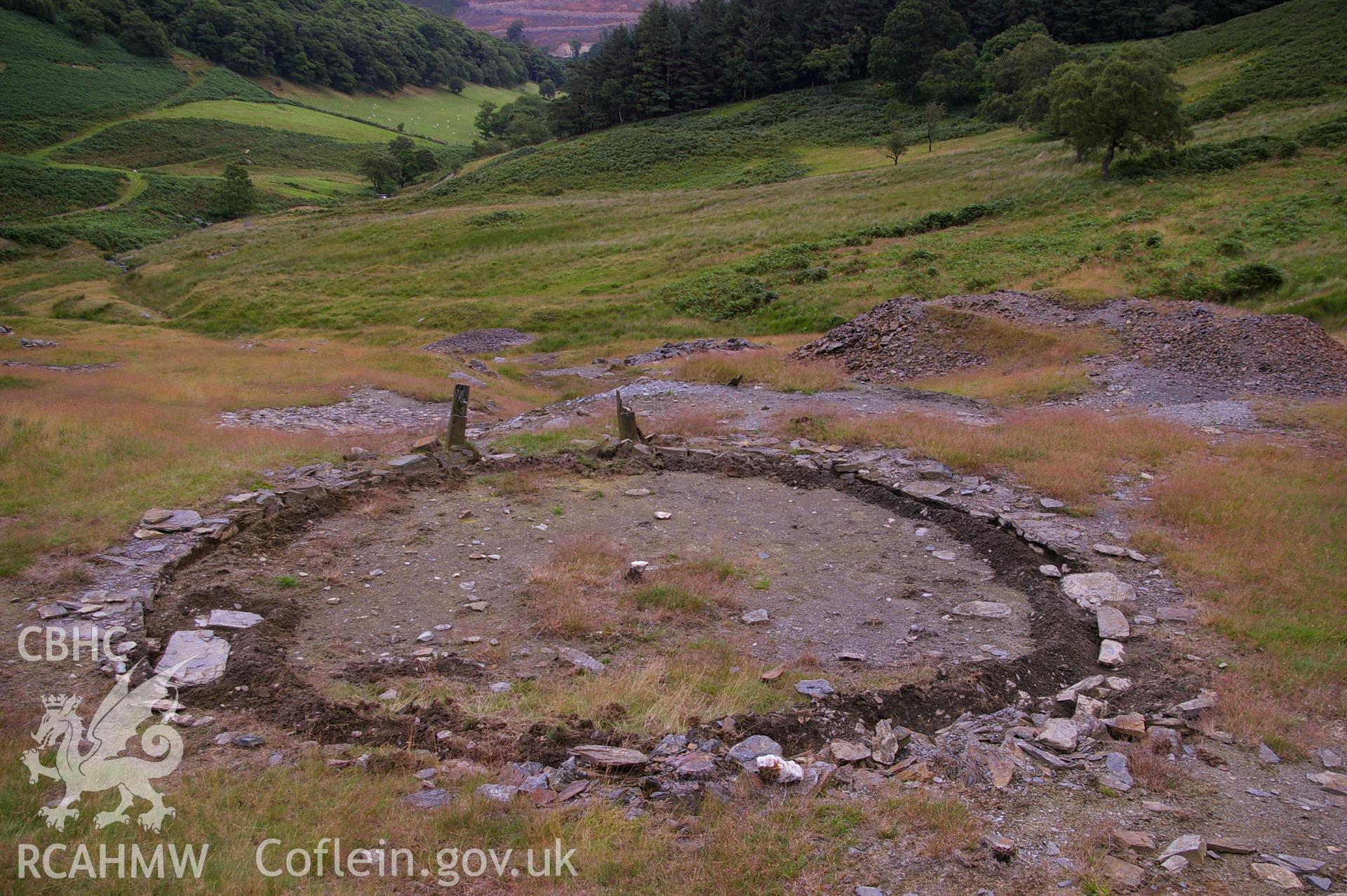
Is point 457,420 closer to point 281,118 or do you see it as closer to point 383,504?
point 383,504

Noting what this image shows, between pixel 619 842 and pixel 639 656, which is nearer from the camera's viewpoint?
pixel 619 842

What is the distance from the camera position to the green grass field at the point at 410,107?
136m

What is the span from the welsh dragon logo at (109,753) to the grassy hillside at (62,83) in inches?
4356

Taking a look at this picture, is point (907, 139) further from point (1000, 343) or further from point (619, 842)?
point (619, 842)

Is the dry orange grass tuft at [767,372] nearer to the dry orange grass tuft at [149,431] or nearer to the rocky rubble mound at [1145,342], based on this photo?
the rocky rubble mound at [1145,342]

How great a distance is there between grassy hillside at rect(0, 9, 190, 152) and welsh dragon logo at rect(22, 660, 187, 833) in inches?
4356

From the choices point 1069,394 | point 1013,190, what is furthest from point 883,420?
point 1013,190

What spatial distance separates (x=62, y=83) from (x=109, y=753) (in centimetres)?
13467

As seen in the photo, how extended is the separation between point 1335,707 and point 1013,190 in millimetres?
42041

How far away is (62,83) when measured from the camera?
333 ft

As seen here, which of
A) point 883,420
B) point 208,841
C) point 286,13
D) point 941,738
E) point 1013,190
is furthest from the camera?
point 286,13

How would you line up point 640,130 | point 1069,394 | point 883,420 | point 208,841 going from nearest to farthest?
point 208,841 < point 883,420 < point 1069,394 < point 640,130

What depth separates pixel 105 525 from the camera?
10688mm

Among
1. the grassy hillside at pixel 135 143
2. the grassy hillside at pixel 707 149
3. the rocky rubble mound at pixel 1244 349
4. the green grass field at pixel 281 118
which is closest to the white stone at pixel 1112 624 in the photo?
the rocky rubble mound at pixel 1244 349
